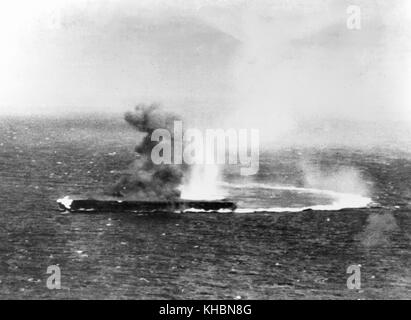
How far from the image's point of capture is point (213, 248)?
10512 cm

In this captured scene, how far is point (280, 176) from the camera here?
18700cm

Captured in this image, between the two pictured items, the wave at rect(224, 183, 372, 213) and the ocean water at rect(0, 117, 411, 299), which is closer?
the ocean water at rect(0, 117, 411, 299)

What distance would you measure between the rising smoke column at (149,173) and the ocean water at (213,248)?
386 inches

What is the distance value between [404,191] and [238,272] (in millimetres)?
83306

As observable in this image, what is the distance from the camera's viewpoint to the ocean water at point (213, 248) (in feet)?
291

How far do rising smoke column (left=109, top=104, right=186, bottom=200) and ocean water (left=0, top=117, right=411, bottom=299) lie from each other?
981cm

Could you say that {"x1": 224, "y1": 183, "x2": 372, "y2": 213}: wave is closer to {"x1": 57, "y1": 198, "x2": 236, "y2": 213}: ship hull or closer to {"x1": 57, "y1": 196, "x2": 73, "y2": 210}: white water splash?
{"x1": 57, "y1": 198, "x2": 236, "y2": 213}: ship hull

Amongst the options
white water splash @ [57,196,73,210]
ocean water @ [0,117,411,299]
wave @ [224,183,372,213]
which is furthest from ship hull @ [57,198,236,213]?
wave @ [224,183,372,213]

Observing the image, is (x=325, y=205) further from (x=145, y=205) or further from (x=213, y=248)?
(x=213, y=248)

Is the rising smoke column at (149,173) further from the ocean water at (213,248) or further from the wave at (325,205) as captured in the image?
the wave at (325,205)

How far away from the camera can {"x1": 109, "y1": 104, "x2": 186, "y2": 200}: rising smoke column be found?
13900 cm

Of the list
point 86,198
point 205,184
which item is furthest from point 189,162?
point 86,198

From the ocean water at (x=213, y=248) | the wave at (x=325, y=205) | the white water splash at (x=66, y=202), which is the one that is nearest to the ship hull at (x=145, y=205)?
the white water splash at (x=66, y=202)

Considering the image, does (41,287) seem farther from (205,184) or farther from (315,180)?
(315,180)
